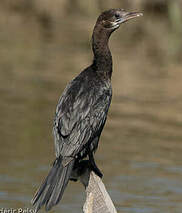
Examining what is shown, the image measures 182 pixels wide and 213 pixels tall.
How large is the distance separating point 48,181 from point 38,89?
25.2 feet

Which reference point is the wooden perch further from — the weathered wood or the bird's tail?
the bird's tail

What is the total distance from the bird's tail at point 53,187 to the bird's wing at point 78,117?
147 mm

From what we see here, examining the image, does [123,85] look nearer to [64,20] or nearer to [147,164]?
[147,164]

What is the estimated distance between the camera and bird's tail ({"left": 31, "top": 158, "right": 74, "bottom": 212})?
491cm

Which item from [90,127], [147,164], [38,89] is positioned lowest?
[90,127]

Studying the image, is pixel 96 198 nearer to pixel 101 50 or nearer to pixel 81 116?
pixel 81 116

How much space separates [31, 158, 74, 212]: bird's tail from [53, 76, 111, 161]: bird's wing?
147 millimetres

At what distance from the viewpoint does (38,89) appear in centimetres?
1271

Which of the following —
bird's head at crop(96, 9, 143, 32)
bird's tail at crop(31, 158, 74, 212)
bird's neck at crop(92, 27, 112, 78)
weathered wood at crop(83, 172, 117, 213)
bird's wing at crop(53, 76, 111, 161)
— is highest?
bird's head at crop(96, 9, 143, 32)

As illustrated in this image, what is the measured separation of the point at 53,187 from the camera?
5035 mm

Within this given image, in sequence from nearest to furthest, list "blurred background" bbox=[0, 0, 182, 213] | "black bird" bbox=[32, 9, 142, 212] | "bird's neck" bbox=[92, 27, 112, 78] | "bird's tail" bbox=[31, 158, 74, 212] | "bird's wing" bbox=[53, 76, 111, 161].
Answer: "bird's tail" bbox=[31, 158, 74, 212] → "black bird" bbox=[32, 9, 142, 212] → "bird's wing" bbox=[53, 76, 111, 161] → "bird's neck" bbox=[92, 27, 112, 78] → "blurred background" bbox=[0, 0, 182, 213]

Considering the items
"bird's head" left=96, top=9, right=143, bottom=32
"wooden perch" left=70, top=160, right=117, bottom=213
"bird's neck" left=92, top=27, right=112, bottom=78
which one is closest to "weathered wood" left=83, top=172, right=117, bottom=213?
"wooden perch" left=70, top=160, right=117, bottom=213

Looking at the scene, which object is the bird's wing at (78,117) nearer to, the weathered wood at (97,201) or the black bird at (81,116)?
the black bird at (81,116)

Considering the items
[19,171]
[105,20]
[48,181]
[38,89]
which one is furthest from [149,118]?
[48,181]
